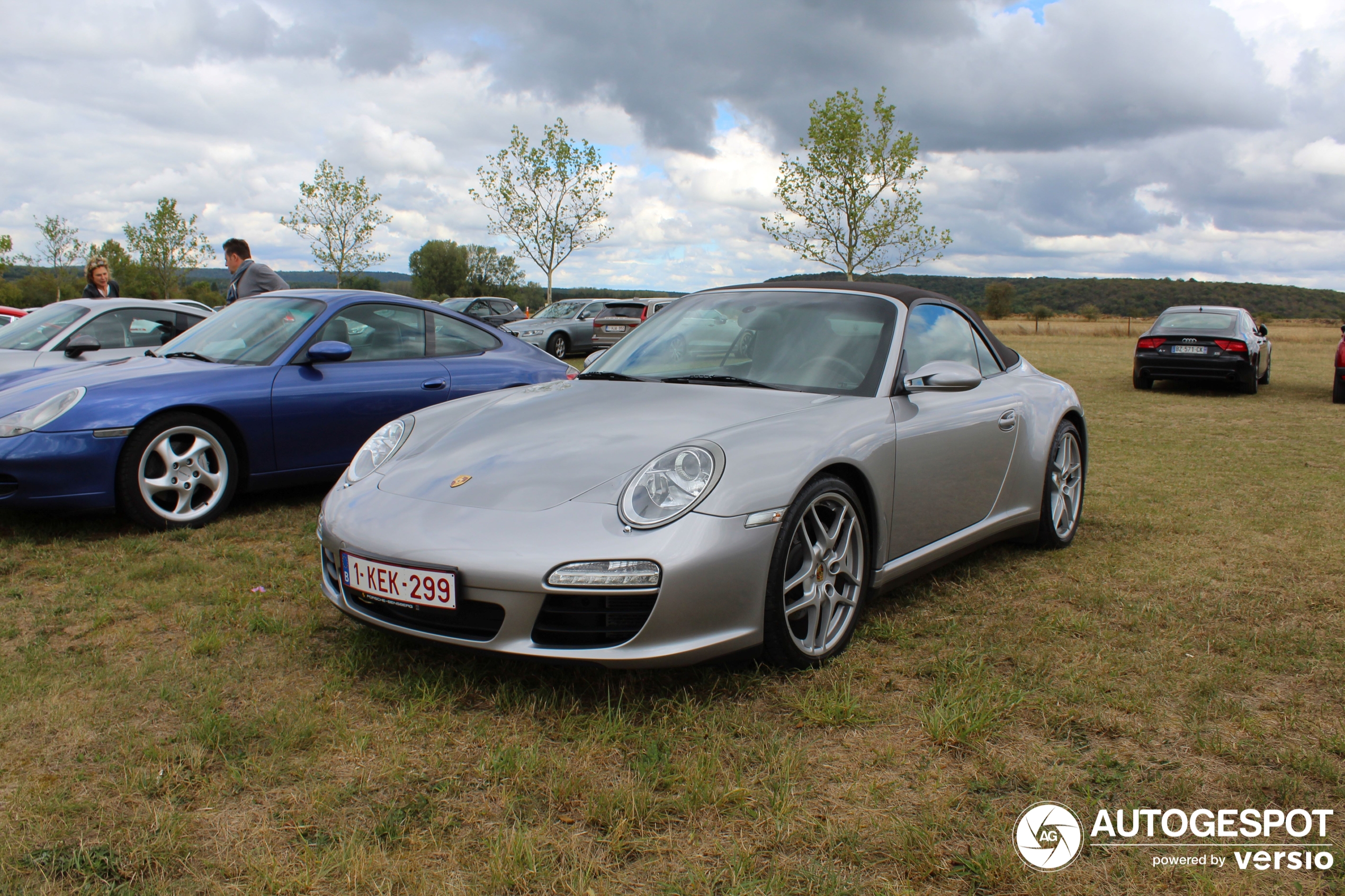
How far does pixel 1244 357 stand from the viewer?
13.3 metres

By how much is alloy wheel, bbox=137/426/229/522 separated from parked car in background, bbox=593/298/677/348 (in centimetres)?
1540

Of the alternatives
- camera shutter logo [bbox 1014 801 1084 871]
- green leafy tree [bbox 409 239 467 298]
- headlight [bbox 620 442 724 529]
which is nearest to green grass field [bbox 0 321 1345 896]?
camera shutter logo [bbox 1014 801 1084 871]

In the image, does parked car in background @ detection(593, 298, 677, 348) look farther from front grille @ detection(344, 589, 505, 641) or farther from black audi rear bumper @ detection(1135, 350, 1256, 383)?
front grille @ detection(344, 589, 505, 641)

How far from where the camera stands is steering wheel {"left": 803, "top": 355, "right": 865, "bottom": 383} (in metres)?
3.49

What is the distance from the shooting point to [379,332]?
5.75 metres

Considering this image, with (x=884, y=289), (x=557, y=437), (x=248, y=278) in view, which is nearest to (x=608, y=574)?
(x=557, y=437)

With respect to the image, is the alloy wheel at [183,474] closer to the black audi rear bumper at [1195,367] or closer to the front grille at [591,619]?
the front grille at [591,619]

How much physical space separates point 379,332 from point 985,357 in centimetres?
362

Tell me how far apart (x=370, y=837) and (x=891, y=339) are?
2555 millimetres

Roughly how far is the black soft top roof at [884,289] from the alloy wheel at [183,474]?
281 cm

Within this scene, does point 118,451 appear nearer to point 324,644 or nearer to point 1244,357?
point 324,644

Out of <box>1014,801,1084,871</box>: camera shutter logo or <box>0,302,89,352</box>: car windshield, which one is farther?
<box>0,302,89,352</box>: car windshield

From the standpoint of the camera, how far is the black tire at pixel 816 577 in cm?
279

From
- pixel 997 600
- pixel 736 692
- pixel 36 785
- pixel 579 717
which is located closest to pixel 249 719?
pixel 36 785
